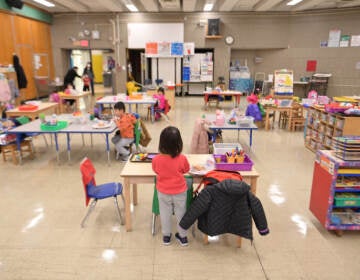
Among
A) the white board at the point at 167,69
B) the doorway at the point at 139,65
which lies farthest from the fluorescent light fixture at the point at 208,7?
the doorway at the point at 139,65

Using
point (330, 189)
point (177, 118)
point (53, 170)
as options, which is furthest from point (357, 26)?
point (53, 170)

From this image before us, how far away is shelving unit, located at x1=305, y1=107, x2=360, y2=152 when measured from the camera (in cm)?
456

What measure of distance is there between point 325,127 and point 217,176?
3.72 meters

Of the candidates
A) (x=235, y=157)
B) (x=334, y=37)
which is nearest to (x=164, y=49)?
(x=334, y=37)

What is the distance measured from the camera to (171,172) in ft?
8.28

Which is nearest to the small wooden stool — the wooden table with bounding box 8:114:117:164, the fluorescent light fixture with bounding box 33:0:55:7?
the wooden table with bounding box 8:114:117:164

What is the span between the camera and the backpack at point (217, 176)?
253 cm

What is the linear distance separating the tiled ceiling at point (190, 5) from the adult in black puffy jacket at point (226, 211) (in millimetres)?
9828

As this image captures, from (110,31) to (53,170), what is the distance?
10052 millimetres

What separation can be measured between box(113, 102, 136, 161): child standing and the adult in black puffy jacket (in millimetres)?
2785

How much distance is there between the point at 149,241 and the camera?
9.44 ft

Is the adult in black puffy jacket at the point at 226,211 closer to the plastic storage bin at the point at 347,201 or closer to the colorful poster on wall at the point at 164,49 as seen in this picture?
the plastic storage bin at the point at 347,201

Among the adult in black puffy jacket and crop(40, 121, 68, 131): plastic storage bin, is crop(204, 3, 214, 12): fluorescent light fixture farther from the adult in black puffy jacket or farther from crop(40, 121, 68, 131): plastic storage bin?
the adult in black puffy jacket

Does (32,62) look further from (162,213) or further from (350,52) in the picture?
(350,52)
